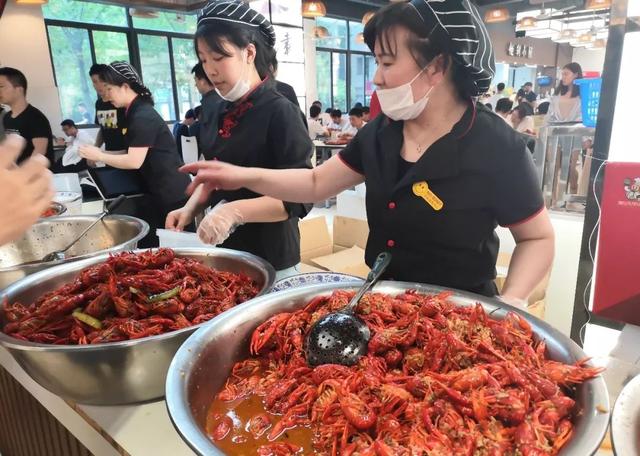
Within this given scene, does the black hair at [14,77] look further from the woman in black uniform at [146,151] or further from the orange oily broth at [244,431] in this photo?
the orange oily broth at [244,431]

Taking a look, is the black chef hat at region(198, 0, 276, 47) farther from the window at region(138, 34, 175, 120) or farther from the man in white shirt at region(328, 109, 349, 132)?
the window at region(138, 34, 175, 120)

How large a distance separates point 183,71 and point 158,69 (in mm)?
746

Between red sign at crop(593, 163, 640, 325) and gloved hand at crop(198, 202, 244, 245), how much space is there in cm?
194

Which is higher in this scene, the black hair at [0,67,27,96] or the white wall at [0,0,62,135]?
the white wall at [0,0,62,135]

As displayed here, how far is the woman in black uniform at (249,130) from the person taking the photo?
1939mm

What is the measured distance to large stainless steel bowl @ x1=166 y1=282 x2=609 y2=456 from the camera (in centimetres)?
79

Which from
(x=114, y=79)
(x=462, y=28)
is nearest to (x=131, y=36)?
(x=114, y=79)

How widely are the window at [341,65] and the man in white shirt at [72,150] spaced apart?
838 centimetres

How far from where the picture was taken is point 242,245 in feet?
7.25

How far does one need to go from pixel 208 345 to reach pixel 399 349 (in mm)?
482

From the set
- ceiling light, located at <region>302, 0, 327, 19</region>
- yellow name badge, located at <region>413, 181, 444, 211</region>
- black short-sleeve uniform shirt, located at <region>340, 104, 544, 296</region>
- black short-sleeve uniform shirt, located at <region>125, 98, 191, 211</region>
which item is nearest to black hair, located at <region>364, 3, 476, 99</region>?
black short-sleeve uniform shirt, located at <region>340, 104, 544, 296</region>

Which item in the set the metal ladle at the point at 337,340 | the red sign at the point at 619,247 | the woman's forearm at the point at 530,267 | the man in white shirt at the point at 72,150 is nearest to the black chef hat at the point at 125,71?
the man in white shirt at the point at 72,150

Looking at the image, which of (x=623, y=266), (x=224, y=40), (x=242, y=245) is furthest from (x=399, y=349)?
(x=623, y=266)

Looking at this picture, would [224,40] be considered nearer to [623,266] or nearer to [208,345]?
[208,345]
